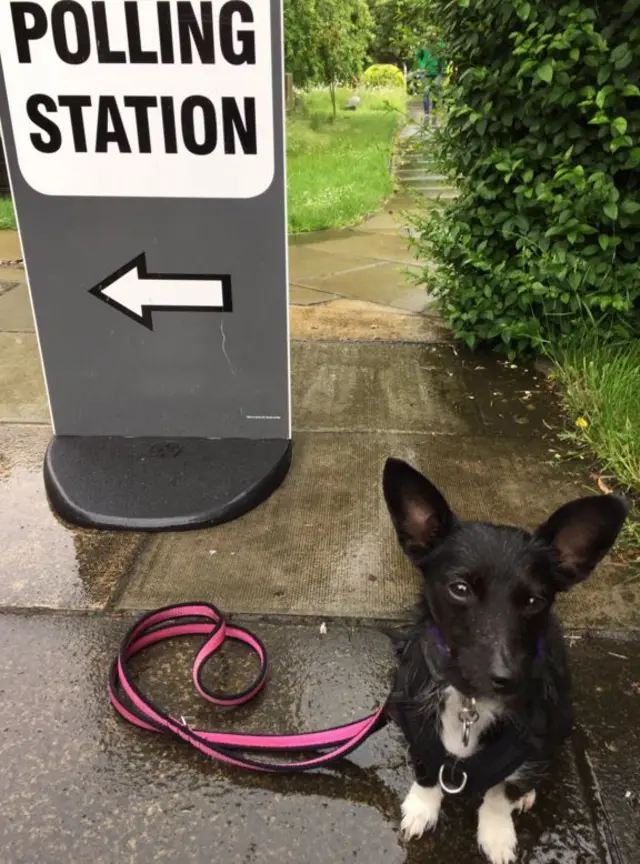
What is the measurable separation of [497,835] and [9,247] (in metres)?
8.55

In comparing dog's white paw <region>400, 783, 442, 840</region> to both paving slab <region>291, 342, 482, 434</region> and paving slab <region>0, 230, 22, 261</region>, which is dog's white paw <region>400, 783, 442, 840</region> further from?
paving slab <region>0, 230, 22, 261</region>

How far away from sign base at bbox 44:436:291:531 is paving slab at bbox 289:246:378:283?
4.06m

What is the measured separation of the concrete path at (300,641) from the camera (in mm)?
2062

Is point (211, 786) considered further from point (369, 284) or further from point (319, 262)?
point (319, 262)

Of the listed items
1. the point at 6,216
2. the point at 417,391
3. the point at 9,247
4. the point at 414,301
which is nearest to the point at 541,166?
the point at 417,391

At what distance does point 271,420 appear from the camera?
385 centimetres

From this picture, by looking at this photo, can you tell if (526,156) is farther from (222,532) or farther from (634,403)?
(222,532)

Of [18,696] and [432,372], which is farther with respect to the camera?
[432,372]

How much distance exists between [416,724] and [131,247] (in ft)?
8.39

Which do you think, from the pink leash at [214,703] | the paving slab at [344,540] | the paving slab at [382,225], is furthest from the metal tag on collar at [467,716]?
the paving slab at [382,225]

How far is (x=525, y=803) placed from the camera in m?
2.12

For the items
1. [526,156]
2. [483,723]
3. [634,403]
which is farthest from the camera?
[526,156]

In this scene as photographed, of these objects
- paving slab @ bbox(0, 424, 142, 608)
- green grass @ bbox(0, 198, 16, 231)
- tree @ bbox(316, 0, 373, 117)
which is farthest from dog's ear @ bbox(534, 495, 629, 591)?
tree @ bbox(316, 0, 373, 117)

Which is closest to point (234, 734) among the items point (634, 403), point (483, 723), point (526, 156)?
point (483, 723)
